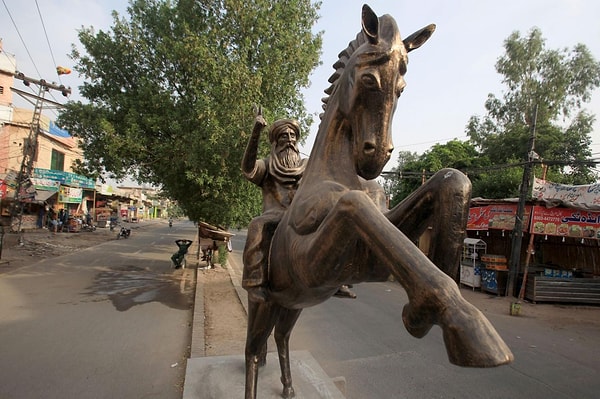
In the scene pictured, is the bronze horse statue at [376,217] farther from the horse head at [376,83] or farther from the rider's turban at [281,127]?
the rider's turban at [281,127]

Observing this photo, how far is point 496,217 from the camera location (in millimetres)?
11109

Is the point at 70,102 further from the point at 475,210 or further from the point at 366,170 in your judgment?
the point at 475,210

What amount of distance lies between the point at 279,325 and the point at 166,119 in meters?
8.58

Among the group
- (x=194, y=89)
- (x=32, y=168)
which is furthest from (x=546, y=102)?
(x=32, y=168)

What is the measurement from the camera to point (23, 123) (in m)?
21.2

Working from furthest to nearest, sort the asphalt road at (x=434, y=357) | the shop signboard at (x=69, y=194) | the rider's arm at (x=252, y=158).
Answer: the shop signboard at (x=69, y=194) < the asphalt road at (x=434, y=357) < the rider's arm at (x=252, y=158)

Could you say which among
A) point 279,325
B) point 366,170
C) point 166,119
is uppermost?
point 166,119

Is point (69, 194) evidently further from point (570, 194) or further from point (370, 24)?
point (370, 24)

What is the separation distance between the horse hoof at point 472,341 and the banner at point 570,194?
1101 centimetres

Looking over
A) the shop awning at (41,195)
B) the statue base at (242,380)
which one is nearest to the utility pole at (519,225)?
the statue base at (242,380)

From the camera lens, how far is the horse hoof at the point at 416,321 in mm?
1049

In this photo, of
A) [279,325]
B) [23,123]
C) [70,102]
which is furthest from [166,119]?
[23,123]

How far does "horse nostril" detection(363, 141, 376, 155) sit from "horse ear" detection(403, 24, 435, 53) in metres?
0.45

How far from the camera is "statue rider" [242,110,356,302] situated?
212cm
